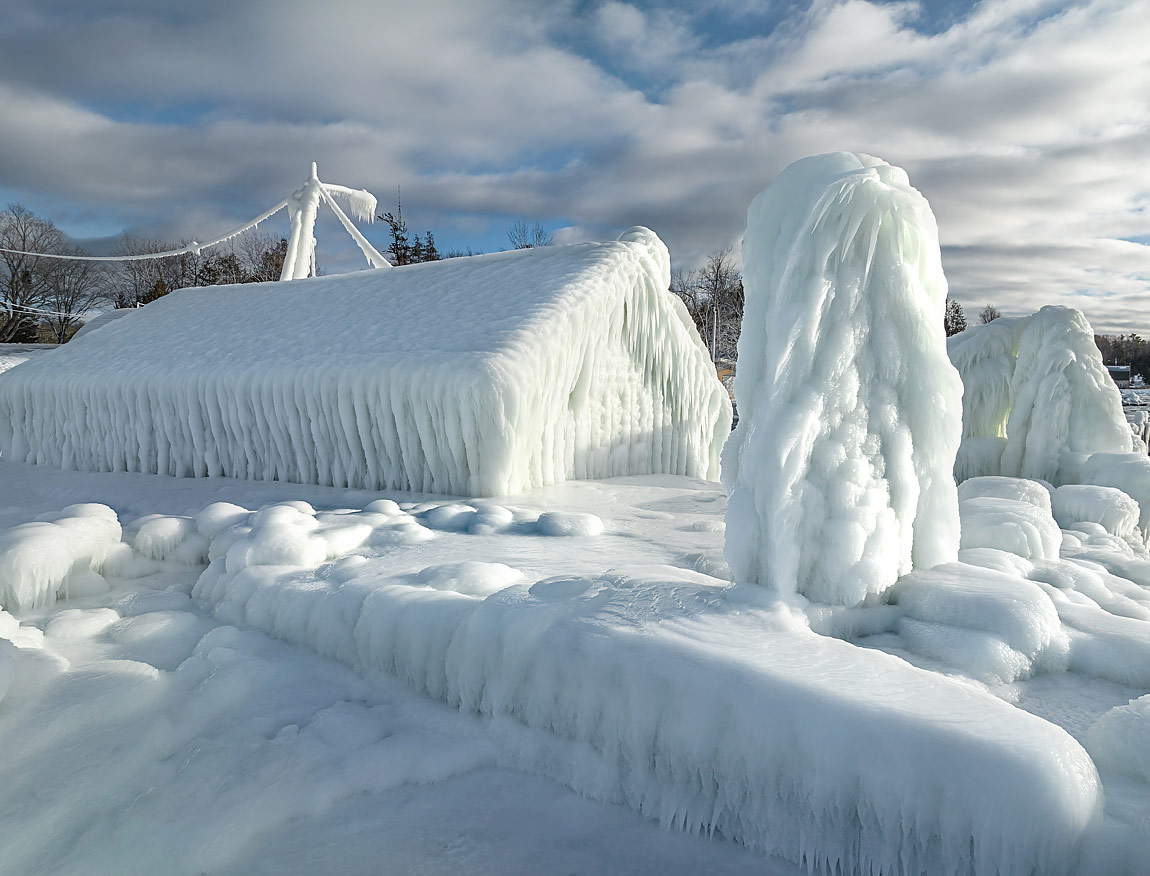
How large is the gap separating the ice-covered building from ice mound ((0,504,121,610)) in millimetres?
2635

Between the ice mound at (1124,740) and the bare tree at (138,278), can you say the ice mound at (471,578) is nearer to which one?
the ice mound at (1124,740)

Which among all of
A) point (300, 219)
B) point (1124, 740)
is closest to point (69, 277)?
point (300, 219)

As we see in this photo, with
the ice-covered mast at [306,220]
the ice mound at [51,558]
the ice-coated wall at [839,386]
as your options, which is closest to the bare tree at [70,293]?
the ice-covered mast at [306,220]

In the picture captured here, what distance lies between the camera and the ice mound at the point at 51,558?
13.3 ft

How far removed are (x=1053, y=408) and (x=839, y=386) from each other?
25.5 feet

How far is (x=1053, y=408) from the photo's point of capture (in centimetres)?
903

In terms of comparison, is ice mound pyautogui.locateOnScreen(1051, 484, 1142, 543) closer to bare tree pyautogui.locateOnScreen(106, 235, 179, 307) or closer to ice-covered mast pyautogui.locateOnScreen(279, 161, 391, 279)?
ice-covered mast pyautogui.locateOnScreen(279, 161, 391, 279)

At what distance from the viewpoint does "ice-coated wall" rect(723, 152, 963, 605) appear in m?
3.09

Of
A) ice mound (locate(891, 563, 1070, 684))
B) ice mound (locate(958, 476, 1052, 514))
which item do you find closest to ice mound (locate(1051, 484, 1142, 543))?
ice mound (locate(958, 476, 1052, 514))

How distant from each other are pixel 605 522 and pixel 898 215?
320 cm

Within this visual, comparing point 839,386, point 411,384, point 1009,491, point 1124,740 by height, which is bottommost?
point 1124,740

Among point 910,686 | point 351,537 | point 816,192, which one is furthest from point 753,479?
point 351,537

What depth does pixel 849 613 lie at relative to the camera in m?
3.10

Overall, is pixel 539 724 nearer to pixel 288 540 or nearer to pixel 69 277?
pixel 288 540
